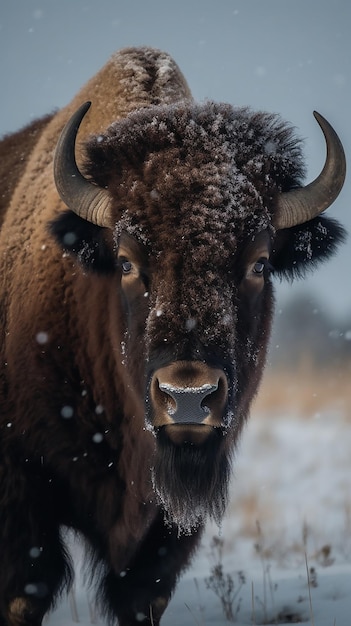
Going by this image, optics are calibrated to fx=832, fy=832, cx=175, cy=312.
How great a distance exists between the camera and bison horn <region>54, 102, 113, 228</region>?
12.2ft

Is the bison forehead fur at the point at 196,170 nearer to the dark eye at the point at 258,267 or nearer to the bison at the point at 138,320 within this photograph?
the bison at the point at 138,320

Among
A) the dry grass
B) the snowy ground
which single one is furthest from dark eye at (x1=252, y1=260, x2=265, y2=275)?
the dry grass

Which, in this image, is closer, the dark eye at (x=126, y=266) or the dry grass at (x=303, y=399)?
the dark eye at (x=126, y=266)

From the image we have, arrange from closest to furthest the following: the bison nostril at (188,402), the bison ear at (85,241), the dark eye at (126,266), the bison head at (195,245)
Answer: the bison nostril at (188,402), the bison head at (195,245), the dark eye at (126,266), the bison ear at (85,241)

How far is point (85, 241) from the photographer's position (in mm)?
3877

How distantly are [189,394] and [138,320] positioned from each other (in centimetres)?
74

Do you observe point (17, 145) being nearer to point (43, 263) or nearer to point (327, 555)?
point (43, 263)

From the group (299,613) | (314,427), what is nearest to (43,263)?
(299,613)

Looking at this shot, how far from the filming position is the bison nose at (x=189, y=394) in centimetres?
283

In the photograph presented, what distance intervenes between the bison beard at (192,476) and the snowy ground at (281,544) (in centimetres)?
30

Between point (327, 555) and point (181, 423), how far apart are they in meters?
3.17

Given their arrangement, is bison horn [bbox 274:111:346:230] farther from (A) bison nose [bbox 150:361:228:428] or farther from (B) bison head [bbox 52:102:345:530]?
(A) bison nose [bbox 150:361:228:428]

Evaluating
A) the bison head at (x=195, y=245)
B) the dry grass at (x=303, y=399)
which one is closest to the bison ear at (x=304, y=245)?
the bison head at (x=195, y=245)

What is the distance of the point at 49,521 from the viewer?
4.01 meters
